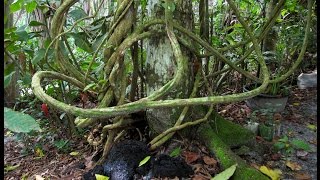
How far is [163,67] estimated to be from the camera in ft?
6.75

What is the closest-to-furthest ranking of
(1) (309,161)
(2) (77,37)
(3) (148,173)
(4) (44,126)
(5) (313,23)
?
(3) (148,173) → (2) (77,37) → (1) (309,161) → (4) (44,126) → (5) (313,23)

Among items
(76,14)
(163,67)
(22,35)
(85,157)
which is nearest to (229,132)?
(163,67)

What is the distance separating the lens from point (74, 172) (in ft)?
6.74

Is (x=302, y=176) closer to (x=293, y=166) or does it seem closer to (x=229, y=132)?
(x=293, y=166)

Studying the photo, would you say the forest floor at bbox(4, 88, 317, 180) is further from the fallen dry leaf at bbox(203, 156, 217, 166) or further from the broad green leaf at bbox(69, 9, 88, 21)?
the broad green leaf at bbox(69, 9, 88, 21)

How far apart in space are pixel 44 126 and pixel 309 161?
1923 mm

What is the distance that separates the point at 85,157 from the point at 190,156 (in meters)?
0.69

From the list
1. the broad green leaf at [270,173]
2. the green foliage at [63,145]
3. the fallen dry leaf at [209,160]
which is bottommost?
the broad green leaf at [270,173]

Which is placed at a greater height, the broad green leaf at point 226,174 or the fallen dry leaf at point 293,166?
the broad green leaf at point 226,174

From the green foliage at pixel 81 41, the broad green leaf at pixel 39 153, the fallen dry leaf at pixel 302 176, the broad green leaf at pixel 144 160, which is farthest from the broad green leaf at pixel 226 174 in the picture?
the broad green leaf at pixel 39 153

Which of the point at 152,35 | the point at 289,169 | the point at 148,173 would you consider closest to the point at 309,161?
the point at 289,169

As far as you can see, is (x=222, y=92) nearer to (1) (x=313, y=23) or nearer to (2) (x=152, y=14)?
(1) (x=313, y=23)

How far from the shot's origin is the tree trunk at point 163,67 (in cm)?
203

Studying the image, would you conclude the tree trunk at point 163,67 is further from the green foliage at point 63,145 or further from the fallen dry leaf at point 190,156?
the green foliage at point 63,145
